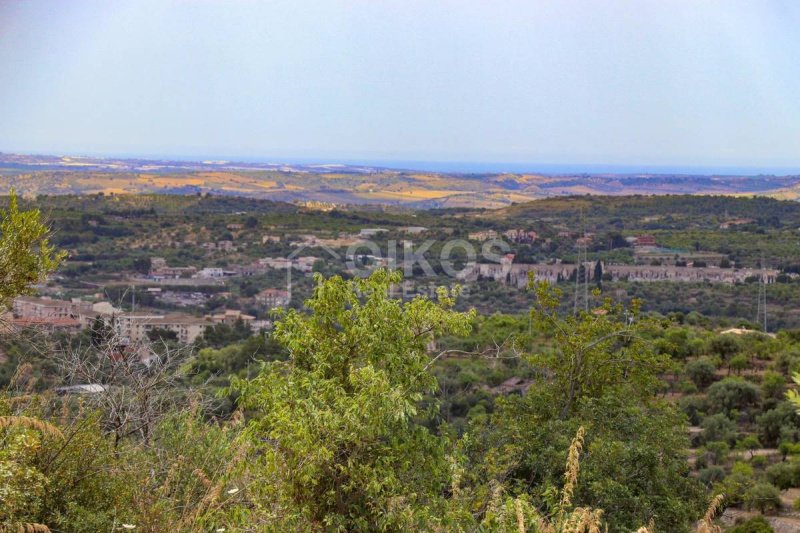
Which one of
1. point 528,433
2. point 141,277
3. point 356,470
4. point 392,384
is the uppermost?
point 392,384

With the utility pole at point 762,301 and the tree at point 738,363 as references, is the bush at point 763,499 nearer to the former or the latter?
the tree at point 738,363

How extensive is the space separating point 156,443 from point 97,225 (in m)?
32.0

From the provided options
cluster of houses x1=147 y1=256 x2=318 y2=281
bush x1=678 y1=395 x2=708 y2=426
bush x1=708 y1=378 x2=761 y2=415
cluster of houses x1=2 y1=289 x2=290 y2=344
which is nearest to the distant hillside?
cluster of houses x1=147 y1=256 x2=318 y2=281

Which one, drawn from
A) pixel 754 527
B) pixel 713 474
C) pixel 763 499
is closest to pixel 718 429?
pixel 713 474

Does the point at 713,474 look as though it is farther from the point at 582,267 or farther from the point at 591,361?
the point at 582,267

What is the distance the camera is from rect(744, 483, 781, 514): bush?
9.28 meters

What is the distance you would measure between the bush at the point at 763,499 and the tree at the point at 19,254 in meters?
8.12

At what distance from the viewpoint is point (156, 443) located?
19.6 ft

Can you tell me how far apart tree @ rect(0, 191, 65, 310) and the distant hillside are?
40.9 m

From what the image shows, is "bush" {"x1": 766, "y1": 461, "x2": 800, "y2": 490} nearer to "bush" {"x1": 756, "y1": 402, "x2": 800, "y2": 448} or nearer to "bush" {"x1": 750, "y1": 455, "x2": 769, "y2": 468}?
"bush" {"x1": 750, "y1": 455, "x2": 769, "y2": 468}

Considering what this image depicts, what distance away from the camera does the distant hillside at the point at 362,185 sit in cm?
5169

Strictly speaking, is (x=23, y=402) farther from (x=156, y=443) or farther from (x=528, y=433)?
(x=528, y=433)

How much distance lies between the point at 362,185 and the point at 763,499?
5682cm

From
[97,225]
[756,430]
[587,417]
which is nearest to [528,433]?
[587,417]
